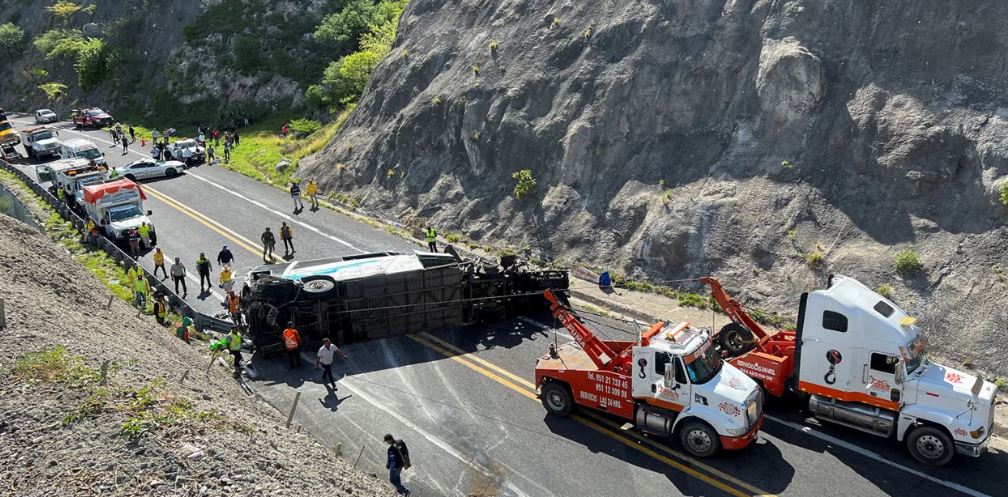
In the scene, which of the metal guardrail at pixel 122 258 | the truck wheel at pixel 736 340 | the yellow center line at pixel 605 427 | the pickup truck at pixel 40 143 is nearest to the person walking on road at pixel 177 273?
the metal guardrail at pixel 122 258

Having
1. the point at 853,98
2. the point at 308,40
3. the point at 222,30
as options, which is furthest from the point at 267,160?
the point at 853,98

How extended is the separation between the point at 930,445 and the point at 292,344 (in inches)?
575

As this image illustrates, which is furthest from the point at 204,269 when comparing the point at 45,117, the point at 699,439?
the point at 45,117

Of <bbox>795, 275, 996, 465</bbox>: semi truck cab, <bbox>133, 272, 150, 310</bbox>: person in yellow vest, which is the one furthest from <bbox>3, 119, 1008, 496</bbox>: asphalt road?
<bbox>133, 272, 150, 310</bbox>: person in yellow vest

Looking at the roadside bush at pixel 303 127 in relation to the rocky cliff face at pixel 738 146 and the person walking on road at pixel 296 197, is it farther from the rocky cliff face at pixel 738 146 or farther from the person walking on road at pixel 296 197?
the person walking on road at pixel 296 197

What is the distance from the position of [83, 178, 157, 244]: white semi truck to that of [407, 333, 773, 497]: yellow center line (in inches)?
603

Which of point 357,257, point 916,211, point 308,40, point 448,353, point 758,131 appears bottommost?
point 448,353

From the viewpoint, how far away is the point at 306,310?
21.0 m

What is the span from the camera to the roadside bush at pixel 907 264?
70.3 feet

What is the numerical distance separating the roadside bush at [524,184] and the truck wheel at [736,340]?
12.4 metres

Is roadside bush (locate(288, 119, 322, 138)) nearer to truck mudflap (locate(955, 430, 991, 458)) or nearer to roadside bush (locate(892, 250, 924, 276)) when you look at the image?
roadside bush (locate(892, 250, 924, 276))

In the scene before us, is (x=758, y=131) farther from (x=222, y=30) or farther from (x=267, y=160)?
(x=222, y=30)

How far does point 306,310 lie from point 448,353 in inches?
157

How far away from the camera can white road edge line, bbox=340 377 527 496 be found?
51.5ft
